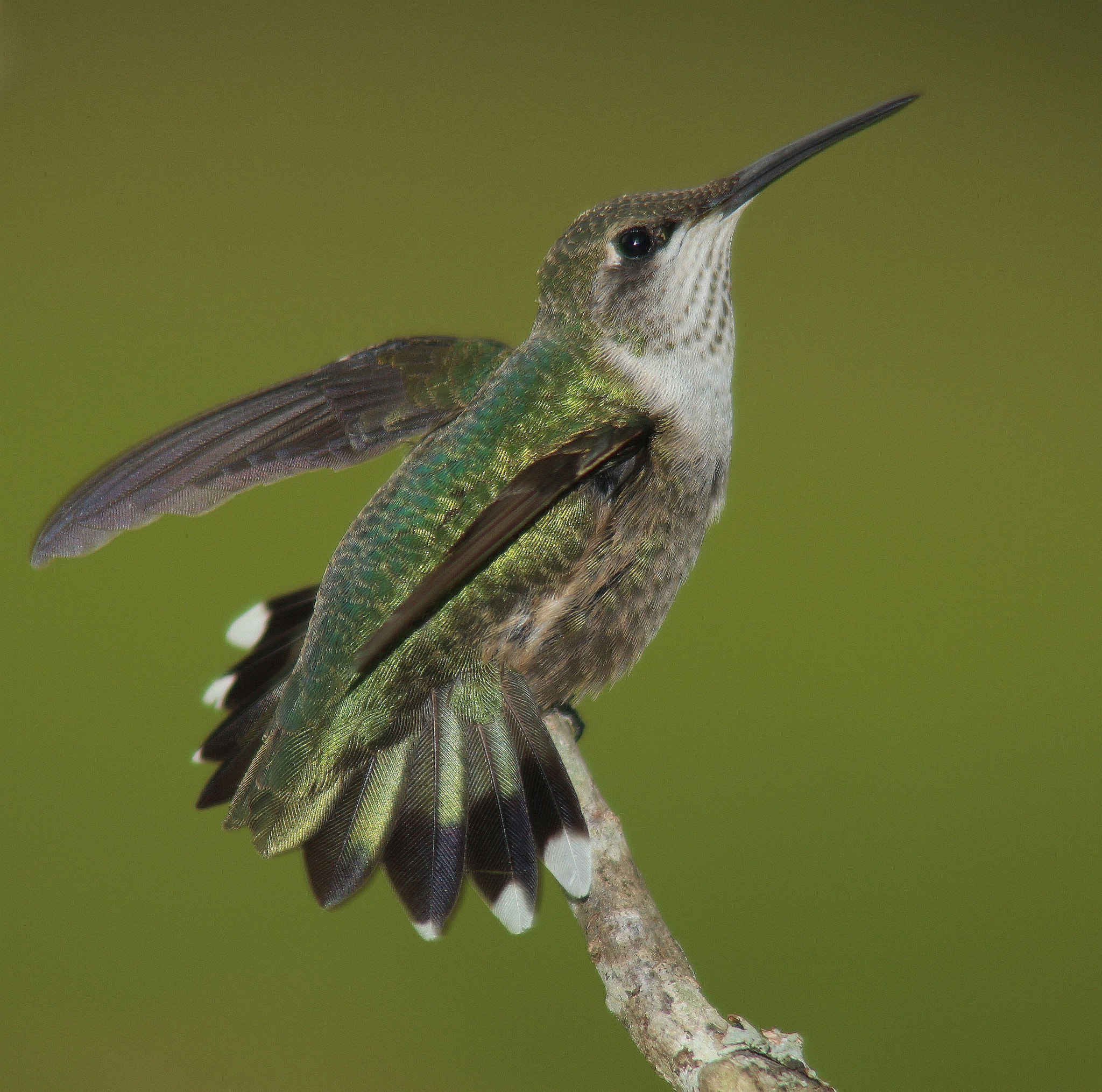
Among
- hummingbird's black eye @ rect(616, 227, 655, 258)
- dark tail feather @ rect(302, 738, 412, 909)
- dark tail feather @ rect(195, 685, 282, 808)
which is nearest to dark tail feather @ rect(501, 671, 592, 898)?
dark tail feather @ rect(302, 738, 412, 909)

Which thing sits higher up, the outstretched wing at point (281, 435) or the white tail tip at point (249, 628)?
the outstretched wing at point (281, 435)

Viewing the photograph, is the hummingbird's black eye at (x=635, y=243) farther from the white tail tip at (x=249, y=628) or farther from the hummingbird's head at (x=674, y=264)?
the white tail tip at (x=249, y=628)

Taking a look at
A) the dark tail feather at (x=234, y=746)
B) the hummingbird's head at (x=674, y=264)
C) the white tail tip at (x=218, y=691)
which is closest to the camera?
the hummingbird's head at (x=674, y=264)

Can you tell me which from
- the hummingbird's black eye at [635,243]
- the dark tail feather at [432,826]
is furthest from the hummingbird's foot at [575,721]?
the hummingbird's black eye at [635,243]

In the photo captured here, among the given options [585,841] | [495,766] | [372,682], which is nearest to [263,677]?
[372,682]

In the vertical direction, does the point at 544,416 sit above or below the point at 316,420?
below

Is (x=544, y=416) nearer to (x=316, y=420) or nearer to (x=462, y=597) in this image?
(x=462, y=597)

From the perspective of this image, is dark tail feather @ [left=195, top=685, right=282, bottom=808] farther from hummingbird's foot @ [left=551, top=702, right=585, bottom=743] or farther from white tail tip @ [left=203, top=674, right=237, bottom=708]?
hummingbird's foot @ [left=551, top=702, right=585, bottom=743]

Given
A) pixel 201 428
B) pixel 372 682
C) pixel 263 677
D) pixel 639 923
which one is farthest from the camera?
pixel 263 677
